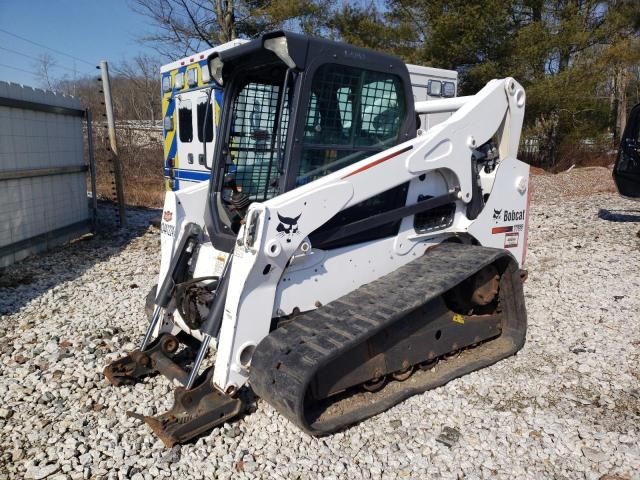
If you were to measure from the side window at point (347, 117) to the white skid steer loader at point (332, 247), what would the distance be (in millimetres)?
11

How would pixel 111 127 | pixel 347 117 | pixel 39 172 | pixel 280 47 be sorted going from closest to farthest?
pixel 280 47 < pixel 347 117 < pixel 39 172 < pixel 111 127

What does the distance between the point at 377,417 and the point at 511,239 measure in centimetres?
223

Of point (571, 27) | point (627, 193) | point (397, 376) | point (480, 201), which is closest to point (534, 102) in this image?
point (571, 27)

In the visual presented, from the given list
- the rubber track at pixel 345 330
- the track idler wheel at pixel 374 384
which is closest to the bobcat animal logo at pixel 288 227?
the rubber track at pixel 345 330

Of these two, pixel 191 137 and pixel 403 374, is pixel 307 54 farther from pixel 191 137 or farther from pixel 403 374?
pixel 191 137

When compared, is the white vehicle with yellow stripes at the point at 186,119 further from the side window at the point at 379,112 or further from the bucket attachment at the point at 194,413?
the bucket attachment at the point at 194,413

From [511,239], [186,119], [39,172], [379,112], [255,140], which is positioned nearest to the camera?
[379,112]

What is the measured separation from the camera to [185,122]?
9.12 m

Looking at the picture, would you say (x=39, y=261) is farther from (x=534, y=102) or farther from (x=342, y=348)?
(x=534, y=102)

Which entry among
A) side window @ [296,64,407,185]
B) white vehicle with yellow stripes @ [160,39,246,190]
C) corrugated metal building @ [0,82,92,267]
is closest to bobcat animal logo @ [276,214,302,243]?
side window @ [296,64,407,185]

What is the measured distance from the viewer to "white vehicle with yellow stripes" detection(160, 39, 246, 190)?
334 inches

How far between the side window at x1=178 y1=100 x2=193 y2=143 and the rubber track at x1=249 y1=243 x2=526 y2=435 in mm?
5866

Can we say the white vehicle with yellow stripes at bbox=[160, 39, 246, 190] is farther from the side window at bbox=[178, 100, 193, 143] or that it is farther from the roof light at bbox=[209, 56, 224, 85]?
the roof light at bbox=[209, 56, 224, 85]

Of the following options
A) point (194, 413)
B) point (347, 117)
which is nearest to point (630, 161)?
point (347, 117)
